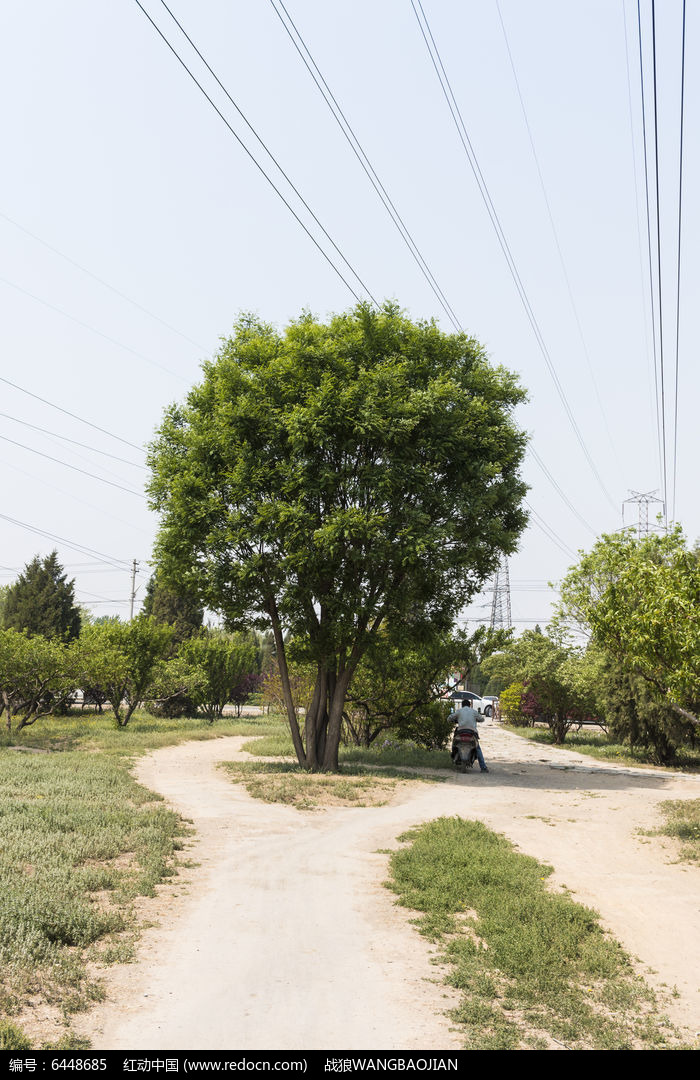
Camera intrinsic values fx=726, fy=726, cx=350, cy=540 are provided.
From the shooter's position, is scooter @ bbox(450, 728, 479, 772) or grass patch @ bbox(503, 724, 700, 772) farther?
→ grass patch @ bbox(503, 724, 700, 772)

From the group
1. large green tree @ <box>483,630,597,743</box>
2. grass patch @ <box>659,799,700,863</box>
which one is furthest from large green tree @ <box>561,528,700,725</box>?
A: large green tree @ <box>483,630,597,743</box>

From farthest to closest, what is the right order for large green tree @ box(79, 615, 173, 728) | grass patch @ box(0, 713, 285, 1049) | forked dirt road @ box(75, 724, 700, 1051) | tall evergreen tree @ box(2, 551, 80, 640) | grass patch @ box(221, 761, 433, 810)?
tall evergreen tree @ box(2, 551, 80, 640)
large green tree @ box(79, 615, 173, 728)
grass patch @ box(221, 761, 433, 810)
grass patch @ box(0, 713, 285, 1049)
forked dirt road @ box(75, 724, 700, 1051)

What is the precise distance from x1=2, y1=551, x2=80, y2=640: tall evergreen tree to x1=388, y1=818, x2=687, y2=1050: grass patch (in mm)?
44569

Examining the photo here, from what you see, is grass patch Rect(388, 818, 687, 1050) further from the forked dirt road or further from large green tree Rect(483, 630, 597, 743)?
large green tree Rect(483, 630, 597, 743)

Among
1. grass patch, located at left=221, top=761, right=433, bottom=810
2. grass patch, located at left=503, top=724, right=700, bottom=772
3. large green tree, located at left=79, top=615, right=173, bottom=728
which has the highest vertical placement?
large green tree, located at left=79, top=615, right=173, bottom=728

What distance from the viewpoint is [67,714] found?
46.0 m

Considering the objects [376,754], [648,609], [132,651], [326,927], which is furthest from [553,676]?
[326,927]

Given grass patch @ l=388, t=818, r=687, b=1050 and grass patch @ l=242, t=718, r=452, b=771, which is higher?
grass patch @ l=388, t=818, r=687, b=1050

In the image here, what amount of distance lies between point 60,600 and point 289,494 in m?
39.8

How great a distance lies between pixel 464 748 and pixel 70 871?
1631 centimetres

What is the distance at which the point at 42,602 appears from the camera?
5134cm

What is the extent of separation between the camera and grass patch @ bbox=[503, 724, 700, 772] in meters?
28.1
